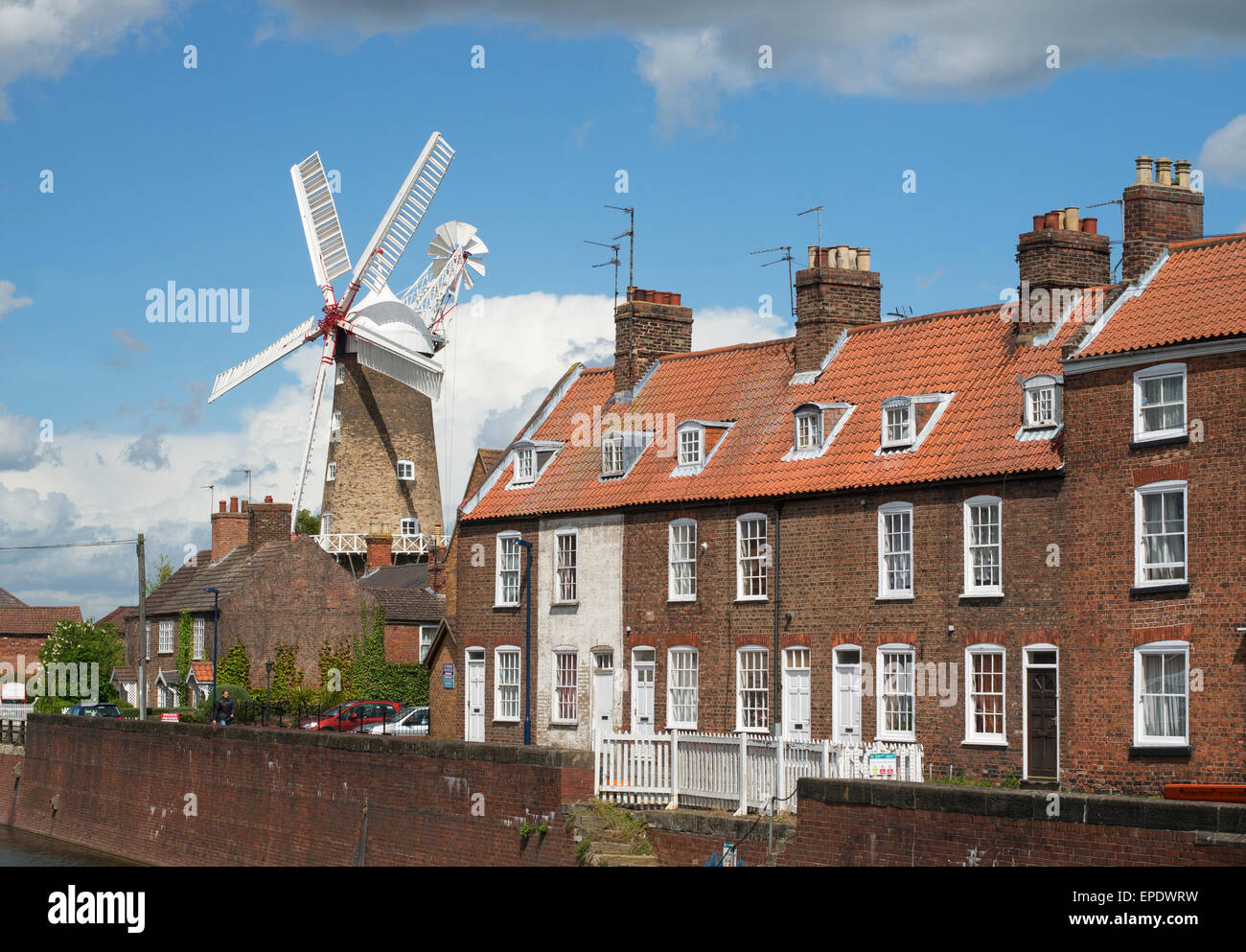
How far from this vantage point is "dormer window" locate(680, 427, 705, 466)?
40.9 metres

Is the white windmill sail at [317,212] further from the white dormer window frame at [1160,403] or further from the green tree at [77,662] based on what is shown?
the white dormer window frame at [1160,403]

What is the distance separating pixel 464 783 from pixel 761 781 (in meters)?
7.48

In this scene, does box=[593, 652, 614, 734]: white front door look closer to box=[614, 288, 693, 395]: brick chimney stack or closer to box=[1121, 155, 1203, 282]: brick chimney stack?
box=[614, 288, 693, 395]: brick chimney stack

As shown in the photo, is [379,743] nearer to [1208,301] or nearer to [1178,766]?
[1178,766]

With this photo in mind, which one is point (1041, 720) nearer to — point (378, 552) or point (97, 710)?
point (97, 710)

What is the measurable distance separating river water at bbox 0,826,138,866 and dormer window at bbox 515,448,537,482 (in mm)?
15653

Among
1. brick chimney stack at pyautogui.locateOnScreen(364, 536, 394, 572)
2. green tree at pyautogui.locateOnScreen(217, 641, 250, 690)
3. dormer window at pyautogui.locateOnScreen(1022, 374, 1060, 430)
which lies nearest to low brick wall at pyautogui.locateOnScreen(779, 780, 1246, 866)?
dormer window at pyautogui.locateOnScreen(1022, 374, 1060, 430)

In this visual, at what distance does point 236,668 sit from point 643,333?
26843mm

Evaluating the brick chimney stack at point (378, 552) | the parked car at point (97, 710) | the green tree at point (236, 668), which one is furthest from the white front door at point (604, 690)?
the brick chimney stack at point (378, 552)

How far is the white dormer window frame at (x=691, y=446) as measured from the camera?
40812mm

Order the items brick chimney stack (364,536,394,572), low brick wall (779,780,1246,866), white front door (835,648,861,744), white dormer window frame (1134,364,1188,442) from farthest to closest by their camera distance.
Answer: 1. brick chimney stack (364,536,394,572)
2. white front door (835,648,861,744)
3. white dormer window frame (1134,364,1188,442)
4. low brick wall (779,780,1246,866)

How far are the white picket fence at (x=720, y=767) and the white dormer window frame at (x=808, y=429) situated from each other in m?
8.36

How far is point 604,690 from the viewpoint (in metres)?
41.3
